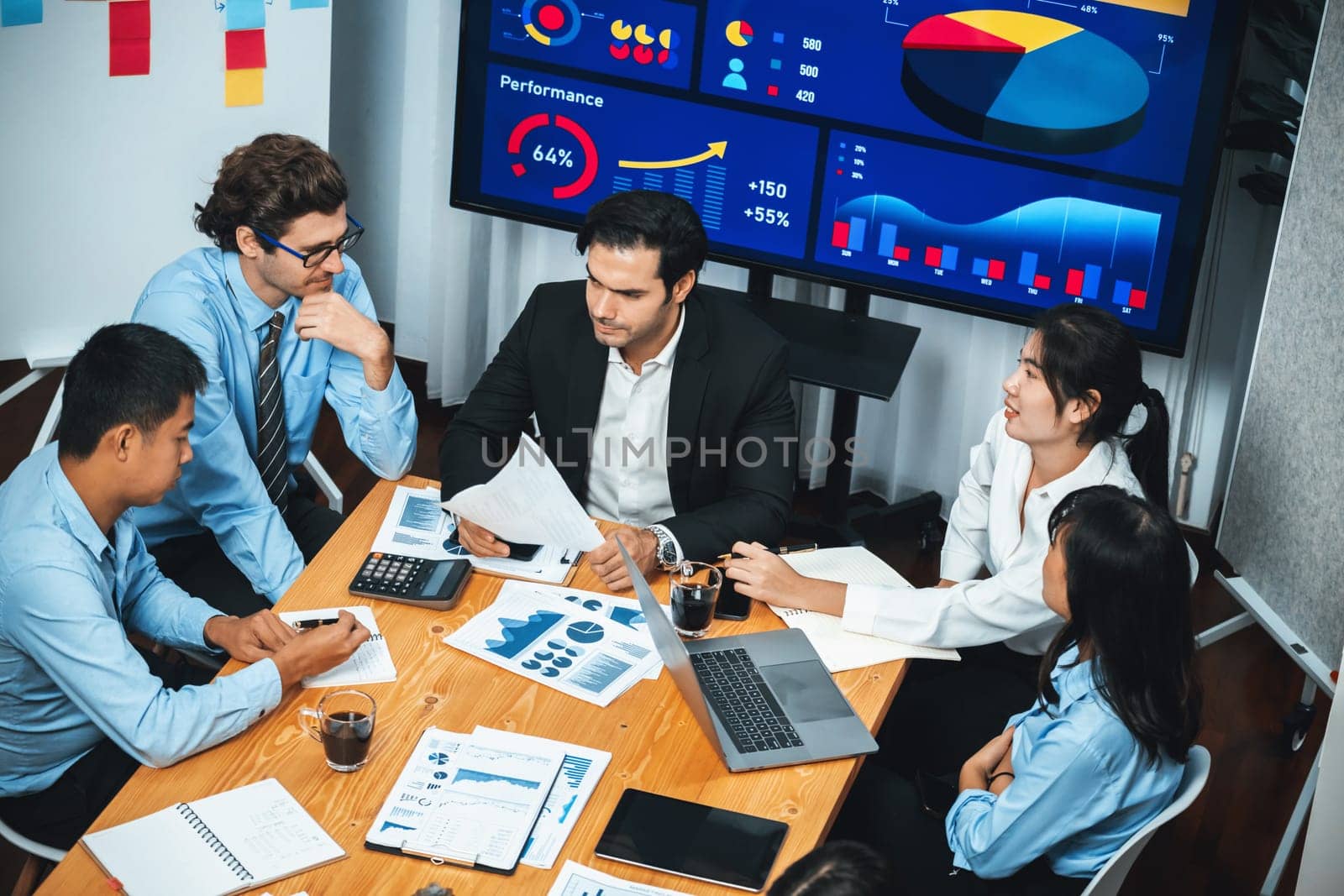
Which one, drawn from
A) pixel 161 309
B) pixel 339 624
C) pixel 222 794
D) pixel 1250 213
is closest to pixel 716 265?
pixel 1250 213

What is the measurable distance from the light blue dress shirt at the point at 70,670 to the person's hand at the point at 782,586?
2.51ft

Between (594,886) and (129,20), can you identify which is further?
(129,20)

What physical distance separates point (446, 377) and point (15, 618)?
2557 mm

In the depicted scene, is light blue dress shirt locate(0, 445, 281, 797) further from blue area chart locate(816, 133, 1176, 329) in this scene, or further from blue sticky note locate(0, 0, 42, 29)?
blue area chart locate(816, 133, 1176, 329)

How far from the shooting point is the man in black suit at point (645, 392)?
2.43 meters

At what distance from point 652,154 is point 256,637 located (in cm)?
199

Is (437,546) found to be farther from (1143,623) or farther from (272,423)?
(1143,623)

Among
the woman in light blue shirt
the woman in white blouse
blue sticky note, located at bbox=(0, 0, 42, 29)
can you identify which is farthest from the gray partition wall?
blue sticky note, located at bbox=(0, 0, 42, 29)

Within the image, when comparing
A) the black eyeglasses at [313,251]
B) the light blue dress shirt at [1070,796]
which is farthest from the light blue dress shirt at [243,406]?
the light blue dress shirt at [1070,796]

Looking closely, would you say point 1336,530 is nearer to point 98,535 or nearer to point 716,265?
point 716,265

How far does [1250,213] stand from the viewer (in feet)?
11.4

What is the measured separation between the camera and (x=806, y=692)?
6.37 feet

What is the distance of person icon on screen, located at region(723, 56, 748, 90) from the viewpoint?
3352mm

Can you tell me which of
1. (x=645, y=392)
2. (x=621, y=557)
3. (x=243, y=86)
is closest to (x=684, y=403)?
(x=645, y=392)
